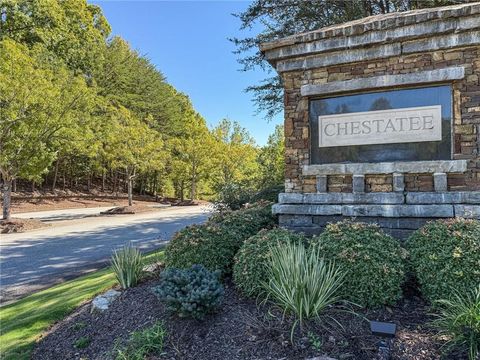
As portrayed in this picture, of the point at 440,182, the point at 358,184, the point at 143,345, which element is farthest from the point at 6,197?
the point at 440,182

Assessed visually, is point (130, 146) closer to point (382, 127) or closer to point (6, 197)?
point (6, 197)

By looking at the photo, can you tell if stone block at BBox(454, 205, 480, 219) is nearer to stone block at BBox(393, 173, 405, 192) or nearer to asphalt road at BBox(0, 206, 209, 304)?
stone block at BBox(393, 173, 405, 192)

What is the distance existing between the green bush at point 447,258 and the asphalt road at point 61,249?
19.1 feet

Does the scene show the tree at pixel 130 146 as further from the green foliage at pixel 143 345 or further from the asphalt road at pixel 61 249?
the green foliage at pixel 143 345

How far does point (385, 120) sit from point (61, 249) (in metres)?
8.11

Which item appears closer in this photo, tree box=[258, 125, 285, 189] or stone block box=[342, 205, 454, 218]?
stone block box=[342, 205, 454, 218]

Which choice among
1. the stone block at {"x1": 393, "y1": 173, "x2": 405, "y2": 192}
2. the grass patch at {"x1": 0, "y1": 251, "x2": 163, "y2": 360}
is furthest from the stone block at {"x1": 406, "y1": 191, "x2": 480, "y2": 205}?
the grass patch at {"x1": 0, "y1": 251, "x2": 163, "y2": 360}

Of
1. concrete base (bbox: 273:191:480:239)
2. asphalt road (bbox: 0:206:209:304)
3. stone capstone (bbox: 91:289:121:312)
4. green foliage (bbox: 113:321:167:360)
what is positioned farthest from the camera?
asphalt road (bbox: 0:206:209:304)

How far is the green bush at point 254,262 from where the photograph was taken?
3.73 meters

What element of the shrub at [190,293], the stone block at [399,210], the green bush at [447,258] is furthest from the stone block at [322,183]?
the shrub at [190,293]

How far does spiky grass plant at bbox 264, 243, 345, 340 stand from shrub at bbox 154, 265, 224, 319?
1.80 ft

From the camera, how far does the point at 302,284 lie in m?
3.17

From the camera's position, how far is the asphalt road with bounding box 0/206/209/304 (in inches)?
255

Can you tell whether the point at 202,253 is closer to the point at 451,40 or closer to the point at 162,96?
the point at 451,40
